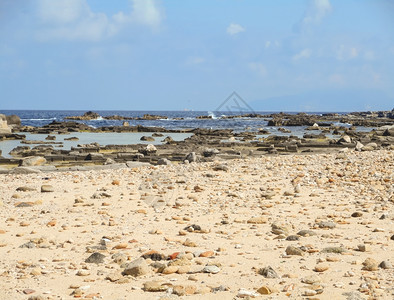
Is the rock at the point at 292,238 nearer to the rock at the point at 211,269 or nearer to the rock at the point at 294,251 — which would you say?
the rock at the point at 294,251

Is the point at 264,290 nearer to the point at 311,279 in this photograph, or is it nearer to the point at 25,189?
the point at 311,279

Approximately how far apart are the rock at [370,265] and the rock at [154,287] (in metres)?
2.46

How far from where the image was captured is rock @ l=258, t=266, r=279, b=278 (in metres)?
5.43

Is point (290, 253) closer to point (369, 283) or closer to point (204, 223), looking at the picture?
point (369, 283)

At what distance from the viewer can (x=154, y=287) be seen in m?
5.11

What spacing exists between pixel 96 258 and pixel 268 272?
236 cm

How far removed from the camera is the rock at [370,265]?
18.2 ft

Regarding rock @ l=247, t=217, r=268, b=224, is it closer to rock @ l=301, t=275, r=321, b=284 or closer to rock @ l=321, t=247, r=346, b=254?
rock @ l=321, t=247, r=346, b=254

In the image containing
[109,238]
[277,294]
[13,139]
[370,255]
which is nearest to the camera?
[277,294]

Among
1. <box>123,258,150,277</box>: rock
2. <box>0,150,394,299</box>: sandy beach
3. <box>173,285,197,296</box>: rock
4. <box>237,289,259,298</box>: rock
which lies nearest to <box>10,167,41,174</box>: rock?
<box>0,150,394,299</box>: sandy beach

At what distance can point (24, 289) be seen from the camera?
5195mm

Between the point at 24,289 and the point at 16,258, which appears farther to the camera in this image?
the point at 16,258

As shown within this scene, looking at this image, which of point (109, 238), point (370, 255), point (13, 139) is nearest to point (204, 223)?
point (109, 238)

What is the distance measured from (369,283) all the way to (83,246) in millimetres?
4174
